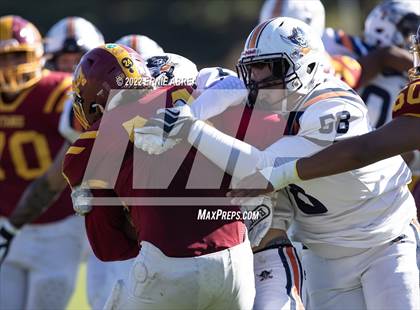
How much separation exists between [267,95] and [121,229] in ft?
Answer: 2.44

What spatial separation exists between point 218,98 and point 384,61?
277cm

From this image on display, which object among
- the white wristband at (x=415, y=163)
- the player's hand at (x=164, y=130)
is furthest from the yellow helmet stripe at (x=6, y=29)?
the player's hand at (x=164, y=130)

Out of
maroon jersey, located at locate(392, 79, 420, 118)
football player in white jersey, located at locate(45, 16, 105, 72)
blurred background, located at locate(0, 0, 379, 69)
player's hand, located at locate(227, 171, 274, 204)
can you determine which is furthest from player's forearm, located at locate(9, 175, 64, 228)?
blurred background, located at locate(0, 0, 379, 69)

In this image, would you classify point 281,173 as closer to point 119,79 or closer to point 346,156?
point 346,156

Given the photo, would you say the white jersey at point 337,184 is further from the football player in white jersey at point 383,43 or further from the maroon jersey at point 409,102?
A: the football player in white jersey at point 383,43

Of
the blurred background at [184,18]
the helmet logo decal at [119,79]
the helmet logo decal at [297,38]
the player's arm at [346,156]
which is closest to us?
the player's arm at [346,156]

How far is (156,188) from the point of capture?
3590 millimetres

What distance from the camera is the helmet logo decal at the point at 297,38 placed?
4043 mm

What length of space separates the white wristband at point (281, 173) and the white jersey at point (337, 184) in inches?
1.1

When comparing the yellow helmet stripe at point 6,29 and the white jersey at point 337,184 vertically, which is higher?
the white jersey at point 337,184

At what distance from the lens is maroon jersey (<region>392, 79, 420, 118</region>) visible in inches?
144

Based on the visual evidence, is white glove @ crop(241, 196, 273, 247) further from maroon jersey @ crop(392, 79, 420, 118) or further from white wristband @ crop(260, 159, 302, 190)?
maroon jersey @ crop(392, 79, 420, 118)

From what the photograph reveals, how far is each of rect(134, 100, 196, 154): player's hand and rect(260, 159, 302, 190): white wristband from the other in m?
0.33

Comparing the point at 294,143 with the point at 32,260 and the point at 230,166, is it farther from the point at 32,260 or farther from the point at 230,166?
the point at 32,260
